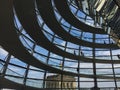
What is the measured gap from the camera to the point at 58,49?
104 feet

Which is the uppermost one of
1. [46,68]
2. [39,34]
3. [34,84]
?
[39,34]

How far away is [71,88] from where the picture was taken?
31938 mm

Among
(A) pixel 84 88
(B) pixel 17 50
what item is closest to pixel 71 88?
(A) pixel 84 88

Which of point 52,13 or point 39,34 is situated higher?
point 52,13

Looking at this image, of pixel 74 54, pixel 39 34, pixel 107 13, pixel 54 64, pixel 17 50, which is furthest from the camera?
pixel 74 54

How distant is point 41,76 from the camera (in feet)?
101

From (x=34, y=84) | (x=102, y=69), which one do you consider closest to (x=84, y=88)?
(x=102, y=69)

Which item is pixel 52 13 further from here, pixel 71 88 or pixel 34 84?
pixel 71 88

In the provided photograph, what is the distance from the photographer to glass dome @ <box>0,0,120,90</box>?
23.0 m

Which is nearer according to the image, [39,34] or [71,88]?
[39,34]

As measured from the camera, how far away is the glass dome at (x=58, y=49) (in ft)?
75.6

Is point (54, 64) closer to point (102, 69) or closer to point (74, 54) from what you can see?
point (74, 54)

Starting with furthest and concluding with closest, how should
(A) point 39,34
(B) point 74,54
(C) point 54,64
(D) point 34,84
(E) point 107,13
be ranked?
(B) point 74,54, (C) point 54,64, (D) point 34,84, (A) point 39,34, (E) point 107,13

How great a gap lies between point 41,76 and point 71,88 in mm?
3925
